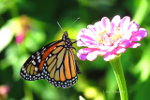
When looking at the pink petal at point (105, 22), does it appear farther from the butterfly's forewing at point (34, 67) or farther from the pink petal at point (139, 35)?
the butterfly's forewing at point (34, 67)

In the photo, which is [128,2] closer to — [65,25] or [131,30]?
[65,25]

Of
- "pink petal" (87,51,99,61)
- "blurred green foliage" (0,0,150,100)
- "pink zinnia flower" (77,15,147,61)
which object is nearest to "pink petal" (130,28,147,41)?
"pink zinnia flower" (77,15,147,61)

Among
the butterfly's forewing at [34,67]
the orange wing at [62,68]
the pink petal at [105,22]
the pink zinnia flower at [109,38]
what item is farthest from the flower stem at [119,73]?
the butterfly's forewing at [34,67]

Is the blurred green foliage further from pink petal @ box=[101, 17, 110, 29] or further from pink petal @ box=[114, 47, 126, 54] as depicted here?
pink petal @ box=[114, 47, 126, 54]

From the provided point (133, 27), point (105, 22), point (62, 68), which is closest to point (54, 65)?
point (62, 68)

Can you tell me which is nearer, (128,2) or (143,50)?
(143,50)

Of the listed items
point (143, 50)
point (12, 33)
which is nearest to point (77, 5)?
point (12, 33)

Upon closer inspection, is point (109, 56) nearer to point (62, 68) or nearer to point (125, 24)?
point (125, 24)
